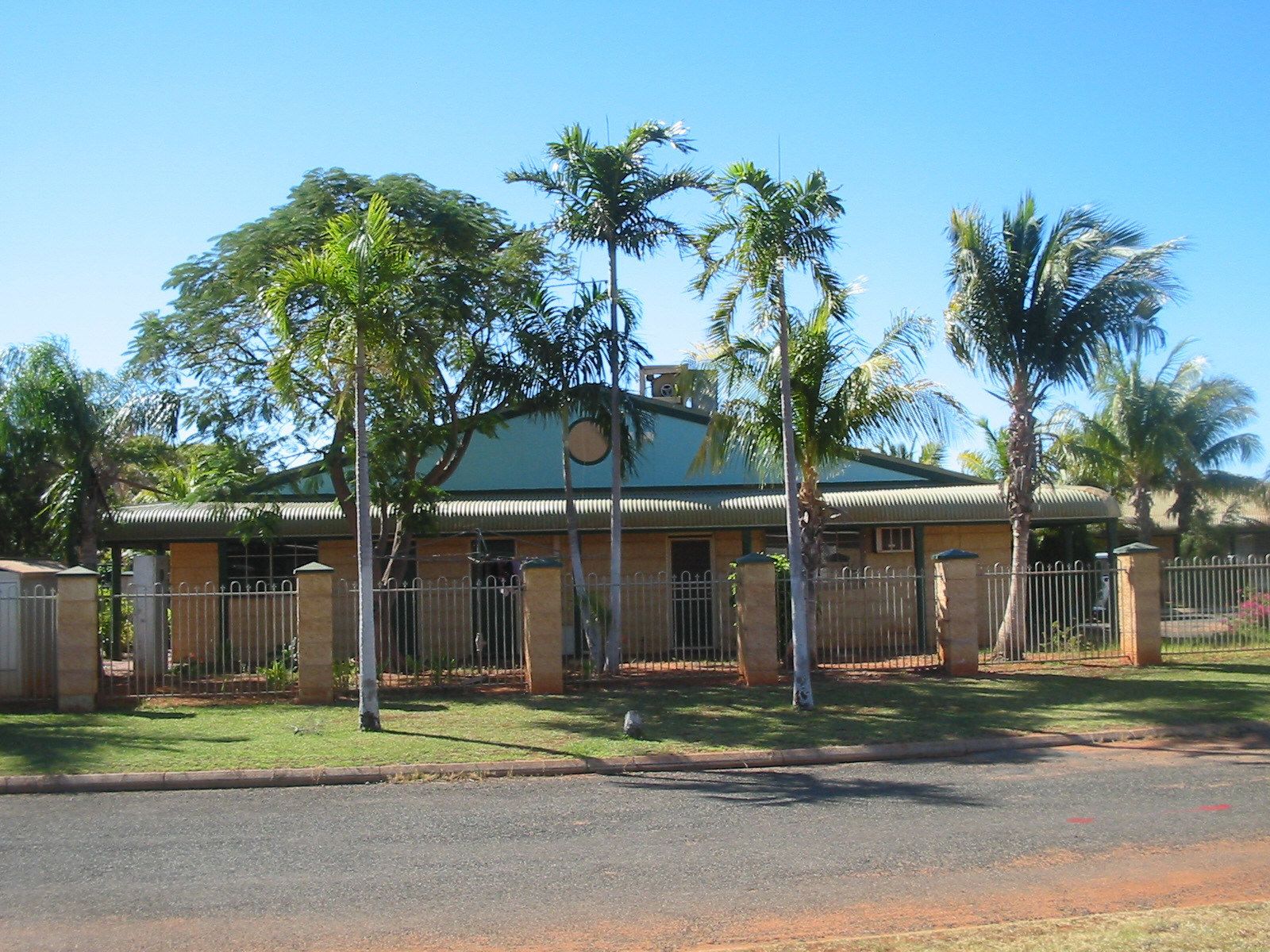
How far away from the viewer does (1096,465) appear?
96.5 feet

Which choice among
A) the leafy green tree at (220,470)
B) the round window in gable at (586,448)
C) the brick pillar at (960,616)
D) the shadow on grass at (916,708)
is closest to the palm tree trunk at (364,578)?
the shadow on grass at (916,708)

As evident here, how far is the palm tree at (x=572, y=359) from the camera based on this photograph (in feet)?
57.9

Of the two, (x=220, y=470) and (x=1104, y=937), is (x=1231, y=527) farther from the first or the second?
(x=1104, y=937)

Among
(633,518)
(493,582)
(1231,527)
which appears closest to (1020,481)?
(633,518)

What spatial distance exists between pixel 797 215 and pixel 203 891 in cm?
1015

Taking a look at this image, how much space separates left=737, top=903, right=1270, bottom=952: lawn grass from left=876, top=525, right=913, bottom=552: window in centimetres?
1595

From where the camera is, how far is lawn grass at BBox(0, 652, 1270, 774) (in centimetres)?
1177

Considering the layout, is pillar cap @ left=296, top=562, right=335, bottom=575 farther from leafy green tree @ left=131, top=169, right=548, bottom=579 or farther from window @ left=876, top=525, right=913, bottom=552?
window @ left=876, top=525, right=913, bottom=552

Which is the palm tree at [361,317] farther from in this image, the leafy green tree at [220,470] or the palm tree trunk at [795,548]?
the leafy green tree at [220,470]

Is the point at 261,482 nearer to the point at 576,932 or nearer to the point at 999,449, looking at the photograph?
the point at 576,932

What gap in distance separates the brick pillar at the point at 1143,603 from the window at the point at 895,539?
4992mm

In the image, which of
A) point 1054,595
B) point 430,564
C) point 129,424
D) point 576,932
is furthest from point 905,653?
point 576,932

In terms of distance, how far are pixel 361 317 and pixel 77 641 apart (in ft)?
19.4

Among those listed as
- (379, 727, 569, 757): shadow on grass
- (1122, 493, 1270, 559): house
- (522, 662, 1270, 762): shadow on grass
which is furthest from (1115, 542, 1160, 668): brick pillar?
(1122, 493, 1270, 559): house
